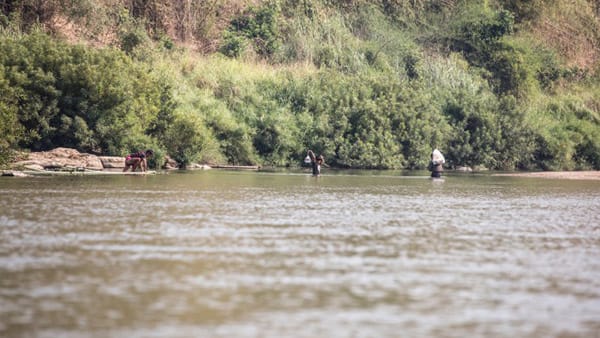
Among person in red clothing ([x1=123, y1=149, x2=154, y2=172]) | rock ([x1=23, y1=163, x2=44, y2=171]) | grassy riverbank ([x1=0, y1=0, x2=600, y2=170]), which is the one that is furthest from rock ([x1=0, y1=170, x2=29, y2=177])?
person in red clothing ([x1=123, y1=149, x2=154, y2=172])

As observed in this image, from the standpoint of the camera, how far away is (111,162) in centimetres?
4553

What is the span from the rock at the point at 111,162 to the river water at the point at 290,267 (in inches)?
623

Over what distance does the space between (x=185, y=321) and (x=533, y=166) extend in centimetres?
5565

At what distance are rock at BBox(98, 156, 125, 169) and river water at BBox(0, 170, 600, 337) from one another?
1583 centimetres

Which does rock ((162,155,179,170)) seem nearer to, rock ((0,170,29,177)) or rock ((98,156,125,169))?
rock ((98,156,125,169))

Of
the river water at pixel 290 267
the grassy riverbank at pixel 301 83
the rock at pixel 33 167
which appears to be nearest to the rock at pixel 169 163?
the grassy riverbank at pixel 301 83

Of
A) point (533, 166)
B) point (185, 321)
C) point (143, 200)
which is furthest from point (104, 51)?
point (185, 321)

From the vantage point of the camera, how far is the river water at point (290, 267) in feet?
39.4

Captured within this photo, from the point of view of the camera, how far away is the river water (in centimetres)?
1202

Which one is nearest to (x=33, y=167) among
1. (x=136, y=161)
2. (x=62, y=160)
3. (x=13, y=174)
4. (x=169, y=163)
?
(x=62, y=160)

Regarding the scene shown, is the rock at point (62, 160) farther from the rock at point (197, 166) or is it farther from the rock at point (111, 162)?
the rock at point (197, 166)

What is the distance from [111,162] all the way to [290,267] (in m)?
30.5

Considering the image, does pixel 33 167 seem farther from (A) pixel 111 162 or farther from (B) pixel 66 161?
(A) pixel 111 162

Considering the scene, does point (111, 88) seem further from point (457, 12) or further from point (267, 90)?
point (457, 12)
